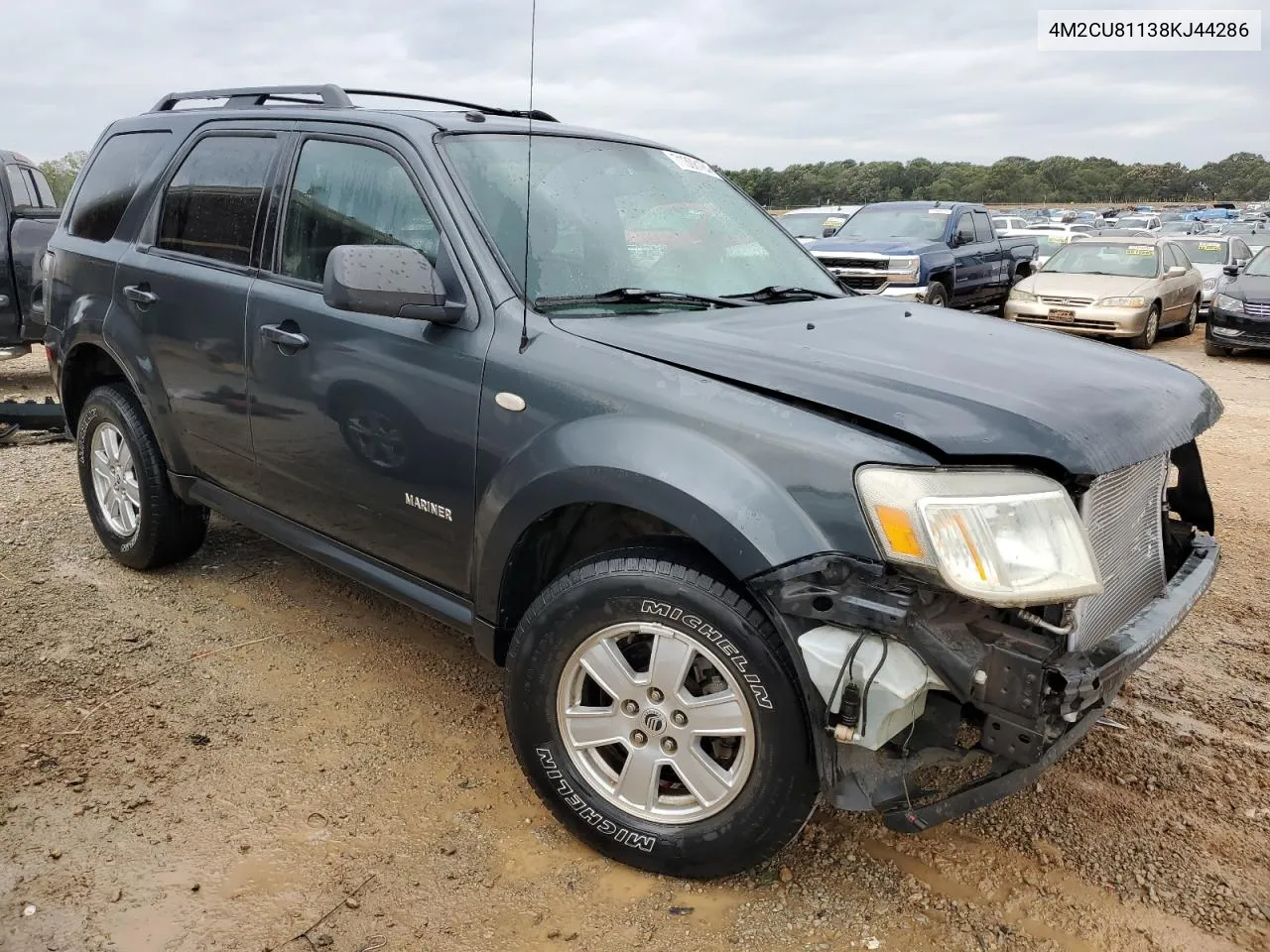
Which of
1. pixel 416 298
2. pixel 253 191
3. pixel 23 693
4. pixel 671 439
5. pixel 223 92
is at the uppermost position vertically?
pixel 223 92

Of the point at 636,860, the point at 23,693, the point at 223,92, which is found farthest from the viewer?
the point at 223,92

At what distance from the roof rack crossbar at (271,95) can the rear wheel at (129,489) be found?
1332 mm

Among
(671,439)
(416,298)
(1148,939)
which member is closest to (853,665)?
(671,439)

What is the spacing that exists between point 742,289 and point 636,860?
6.03 ft

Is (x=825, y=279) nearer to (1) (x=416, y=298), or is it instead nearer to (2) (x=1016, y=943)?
(1) (x=416, y=298)

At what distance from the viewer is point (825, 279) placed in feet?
12.4

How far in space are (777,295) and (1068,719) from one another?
1.78m

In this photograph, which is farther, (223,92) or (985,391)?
(223,92)

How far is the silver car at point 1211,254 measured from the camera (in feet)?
55.7

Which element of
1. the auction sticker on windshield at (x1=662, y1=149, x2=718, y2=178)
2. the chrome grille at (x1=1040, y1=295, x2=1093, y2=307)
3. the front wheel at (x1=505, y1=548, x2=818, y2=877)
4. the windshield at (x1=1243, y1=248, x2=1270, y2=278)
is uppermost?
the auction sticker on windshield at (x1=662, y1=149, x2=718, y2=178)

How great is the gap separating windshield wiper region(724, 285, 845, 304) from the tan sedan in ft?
34.1

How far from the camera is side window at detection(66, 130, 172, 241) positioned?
165 inches

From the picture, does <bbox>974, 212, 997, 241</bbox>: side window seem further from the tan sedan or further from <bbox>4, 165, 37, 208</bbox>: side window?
<bbox>4, 165, 37, 208</bbox>: side window

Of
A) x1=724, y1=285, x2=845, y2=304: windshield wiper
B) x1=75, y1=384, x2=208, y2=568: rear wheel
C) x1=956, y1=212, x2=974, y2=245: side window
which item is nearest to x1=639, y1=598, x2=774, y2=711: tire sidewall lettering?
x1=724, y1=285, x2=845, y2=304: windshield wiper
